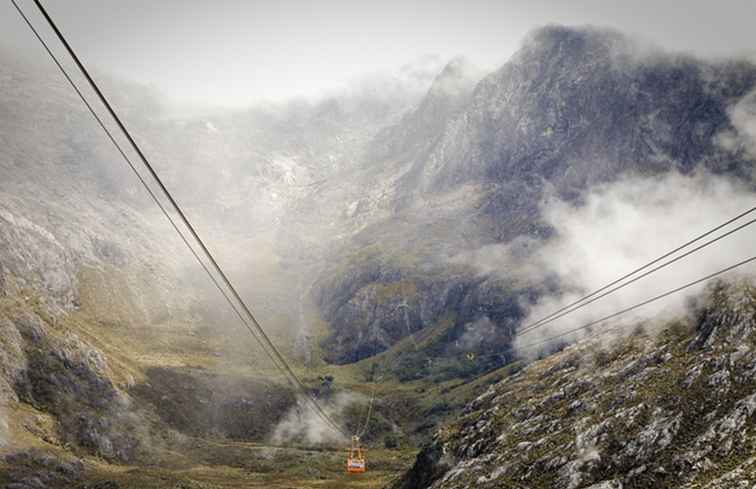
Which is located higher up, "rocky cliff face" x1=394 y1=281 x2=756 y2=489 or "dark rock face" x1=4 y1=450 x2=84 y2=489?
"dark rock face" x1=4 y1=450 x2=84 y2=489

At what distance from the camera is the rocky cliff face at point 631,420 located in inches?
2874

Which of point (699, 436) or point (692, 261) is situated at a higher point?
point (692, 261)

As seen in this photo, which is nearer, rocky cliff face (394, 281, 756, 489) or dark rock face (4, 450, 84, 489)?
rocky cliff face (394, 281, 756, 489)

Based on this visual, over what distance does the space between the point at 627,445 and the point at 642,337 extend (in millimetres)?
46376

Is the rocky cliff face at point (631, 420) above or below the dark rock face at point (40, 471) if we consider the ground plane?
below

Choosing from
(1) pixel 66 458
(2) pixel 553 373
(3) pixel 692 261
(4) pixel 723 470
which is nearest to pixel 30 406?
(1) pixel 66 458

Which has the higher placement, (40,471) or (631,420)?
(40,471)

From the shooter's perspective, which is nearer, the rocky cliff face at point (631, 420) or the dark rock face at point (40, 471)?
the rocky cliff face at point (631, 420)

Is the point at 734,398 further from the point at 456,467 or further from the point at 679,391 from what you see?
the point at 456,467

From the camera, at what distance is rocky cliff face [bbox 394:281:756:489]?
240 ft

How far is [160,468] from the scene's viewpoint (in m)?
187

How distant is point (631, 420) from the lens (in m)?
86.4

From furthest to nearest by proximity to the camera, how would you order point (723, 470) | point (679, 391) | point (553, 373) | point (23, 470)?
1. point (23, 470)
2. point (553, 373)
3. point (679, 391)
4. point (723, 470)

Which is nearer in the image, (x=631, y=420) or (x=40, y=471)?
(x=631, y=420)
